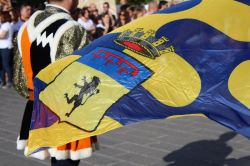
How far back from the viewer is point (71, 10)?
338 centimetres

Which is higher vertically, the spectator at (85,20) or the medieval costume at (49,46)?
the medieval costume at (49,46)

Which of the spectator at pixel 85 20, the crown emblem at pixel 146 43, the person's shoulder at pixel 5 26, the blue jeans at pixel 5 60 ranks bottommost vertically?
the blue jeans at pixel 5 60

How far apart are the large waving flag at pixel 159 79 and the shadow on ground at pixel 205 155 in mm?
Result: 2320

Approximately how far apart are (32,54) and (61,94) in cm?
68

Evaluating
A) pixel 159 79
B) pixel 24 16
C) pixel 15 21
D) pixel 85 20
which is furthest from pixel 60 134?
pixel 85 20

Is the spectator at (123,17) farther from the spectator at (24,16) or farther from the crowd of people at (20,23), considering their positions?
the spectator at (24,16)

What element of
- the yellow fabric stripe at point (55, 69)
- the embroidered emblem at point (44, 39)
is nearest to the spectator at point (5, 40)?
the embroidered emblem at point (44, 39)

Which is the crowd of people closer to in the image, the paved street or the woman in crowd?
the woman in crowd

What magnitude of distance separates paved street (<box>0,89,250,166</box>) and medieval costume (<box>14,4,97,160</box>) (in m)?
1.70

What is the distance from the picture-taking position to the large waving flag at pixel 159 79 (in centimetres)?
268

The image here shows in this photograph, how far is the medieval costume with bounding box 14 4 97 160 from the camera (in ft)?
10.6

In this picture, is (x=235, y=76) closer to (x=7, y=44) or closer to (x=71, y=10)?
(x=71, y=10)

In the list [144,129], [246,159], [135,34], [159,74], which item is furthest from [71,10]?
[144,129]

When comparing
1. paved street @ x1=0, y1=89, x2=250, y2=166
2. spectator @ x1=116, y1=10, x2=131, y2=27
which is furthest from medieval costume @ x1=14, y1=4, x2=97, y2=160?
spectator @ x1=116, y1=10, x2=131, y2=27
